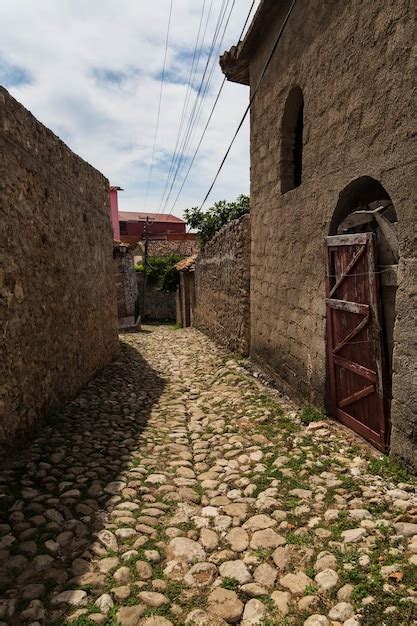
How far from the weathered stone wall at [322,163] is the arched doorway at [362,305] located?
222mm

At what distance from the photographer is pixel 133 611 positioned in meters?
2.14

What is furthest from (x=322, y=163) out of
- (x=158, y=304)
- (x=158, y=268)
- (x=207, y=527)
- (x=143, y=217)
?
(x=143, y=217)

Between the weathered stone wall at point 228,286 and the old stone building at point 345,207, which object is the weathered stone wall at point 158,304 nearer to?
the weathered stone wall at point 228,286

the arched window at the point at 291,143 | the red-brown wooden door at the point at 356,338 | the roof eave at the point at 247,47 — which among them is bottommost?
the red-brown wooden door at the point at 356,338

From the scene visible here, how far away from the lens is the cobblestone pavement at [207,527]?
2.16 metres

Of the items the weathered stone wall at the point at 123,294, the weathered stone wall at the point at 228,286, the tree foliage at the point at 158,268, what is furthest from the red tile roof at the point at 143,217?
the weathered stone wall at the point at 228,286

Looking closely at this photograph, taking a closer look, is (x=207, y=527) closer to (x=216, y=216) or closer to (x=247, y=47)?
(x=247, y=47)

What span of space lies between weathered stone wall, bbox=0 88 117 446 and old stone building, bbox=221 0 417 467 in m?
3.14

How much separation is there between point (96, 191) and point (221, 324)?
4.73 metres

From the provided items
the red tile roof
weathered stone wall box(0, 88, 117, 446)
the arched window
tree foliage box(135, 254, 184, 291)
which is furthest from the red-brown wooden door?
→ the red tile roof

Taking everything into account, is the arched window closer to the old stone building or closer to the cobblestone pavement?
the old stone building

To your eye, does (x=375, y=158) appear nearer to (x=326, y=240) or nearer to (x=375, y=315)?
(x=326, y=240)

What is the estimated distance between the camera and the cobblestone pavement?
2.16 m

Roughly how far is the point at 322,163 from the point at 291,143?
171 centimetres
